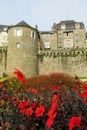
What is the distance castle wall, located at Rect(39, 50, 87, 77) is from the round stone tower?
5.17 feet

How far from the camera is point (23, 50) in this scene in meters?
48.4

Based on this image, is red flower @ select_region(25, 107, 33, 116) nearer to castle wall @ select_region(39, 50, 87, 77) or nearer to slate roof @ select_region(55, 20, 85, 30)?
castle wall @ select_region(39, 50, 87, 77)

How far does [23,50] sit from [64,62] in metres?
6.99

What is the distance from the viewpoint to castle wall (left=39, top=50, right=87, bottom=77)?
49375mm

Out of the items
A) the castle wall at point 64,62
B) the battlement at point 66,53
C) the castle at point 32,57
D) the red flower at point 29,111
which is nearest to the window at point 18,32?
the castle at point 32,57

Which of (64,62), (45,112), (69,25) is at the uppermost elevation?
(69,25)

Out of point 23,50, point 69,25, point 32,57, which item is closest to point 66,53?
point 32,57

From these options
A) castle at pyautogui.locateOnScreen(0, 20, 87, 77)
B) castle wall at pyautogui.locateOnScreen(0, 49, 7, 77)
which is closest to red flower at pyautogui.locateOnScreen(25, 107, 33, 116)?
castle at pyautogui.locateOnScreen(0, 20, 87, 77)

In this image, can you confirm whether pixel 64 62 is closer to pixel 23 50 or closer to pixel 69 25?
pixel 23 50

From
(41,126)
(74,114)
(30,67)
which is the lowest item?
(30,67)

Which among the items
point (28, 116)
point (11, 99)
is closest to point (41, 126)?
point (28, 116)

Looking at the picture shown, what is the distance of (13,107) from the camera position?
17.9 feet

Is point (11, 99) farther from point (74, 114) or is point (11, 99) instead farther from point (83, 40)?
point (83, 40)

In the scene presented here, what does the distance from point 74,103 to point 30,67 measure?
43.7 metres
